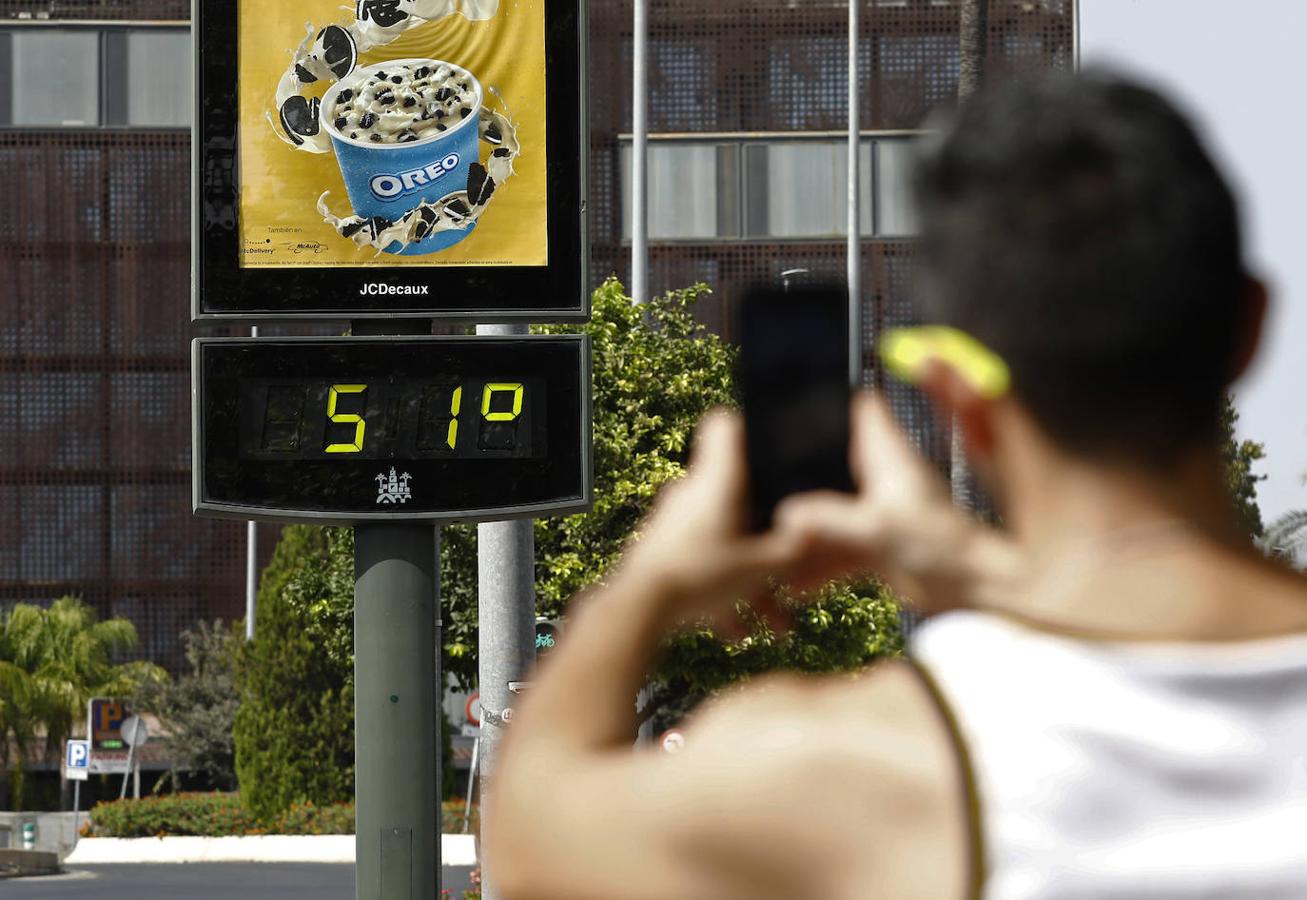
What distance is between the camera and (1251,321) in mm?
1647

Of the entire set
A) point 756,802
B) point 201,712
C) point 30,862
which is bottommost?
point 30,862

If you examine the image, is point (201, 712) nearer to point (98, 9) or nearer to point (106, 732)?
point (106, 732)

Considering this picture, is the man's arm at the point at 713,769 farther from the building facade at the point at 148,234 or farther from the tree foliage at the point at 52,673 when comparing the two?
the building facade at the point at 148,234

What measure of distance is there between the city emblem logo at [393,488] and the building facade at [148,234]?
4933cm

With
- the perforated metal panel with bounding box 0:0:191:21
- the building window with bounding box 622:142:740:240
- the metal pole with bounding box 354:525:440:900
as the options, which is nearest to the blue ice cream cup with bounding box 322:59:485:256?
the metal pole with bounding box 354:525:440:900

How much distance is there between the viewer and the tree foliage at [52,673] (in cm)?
5038

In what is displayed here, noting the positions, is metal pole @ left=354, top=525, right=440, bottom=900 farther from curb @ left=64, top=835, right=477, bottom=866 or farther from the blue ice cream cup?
curb @ left=64, top=835, right=477, bottom=866

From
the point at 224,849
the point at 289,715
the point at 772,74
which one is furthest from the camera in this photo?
the point at 772,74

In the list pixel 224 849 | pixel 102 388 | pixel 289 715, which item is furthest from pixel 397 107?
pixel 102 388

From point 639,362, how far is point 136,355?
129 ft

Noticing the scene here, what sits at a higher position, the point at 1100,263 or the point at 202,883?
the point at 1100,263

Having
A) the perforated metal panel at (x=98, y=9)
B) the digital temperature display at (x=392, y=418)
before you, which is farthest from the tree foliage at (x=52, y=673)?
the digital temperature display at (x=392, y=418)

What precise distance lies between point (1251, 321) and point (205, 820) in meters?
41.2

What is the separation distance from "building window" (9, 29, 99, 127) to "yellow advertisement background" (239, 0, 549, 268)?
53.3 metres
